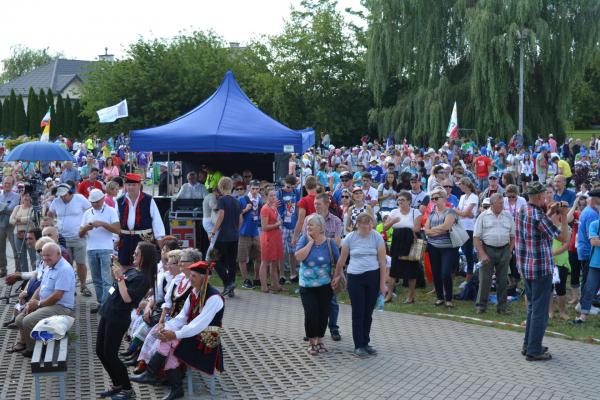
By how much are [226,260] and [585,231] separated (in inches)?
198

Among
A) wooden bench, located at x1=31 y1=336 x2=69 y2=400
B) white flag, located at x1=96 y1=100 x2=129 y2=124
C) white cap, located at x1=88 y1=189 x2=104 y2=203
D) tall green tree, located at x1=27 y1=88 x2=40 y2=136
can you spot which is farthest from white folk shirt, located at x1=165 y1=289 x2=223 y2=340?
tall green tree, located at x1=27 y1=88 x2=40 y2=136

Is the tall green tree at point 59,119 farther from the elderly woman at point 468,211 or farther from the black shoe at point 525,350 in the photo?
the black shoe at point 525,350

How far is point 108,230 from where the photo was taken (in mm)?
10219

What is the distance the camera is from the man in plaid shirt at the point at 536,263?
327 inches

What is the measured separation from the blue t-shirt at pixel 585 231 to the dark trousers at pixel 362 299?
10.8 feet

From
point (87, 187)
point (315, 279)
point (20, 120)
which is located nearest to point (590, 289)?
point (315, 279)

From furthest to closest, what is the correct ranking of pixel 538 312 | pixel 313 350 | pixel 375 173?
pixel 375 173, pixel 313 350, pixel 538 312

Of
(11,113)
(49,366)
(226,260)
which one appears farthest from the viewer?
(11,113)

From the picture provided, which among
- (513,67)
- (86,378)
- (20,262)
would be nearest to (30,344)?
(86,378)

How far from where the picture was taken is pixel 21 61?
117m

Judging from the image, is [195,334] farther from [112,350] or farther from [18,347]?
[18,347]

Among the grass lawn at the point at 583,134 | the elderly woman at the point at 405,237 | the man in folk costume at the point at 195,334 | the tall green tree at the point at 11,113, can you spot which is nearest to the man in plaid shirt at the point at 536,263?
the elderly woman at the point at 405,237

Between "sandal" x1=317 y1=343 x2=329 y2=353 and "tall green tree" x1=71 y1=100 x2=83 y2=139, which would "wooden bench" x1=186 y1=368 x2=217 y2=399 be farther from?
"tall green tree" x1=71 y1=100 x2=83 y2=139

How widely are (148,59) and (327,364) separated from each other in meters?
25.8
